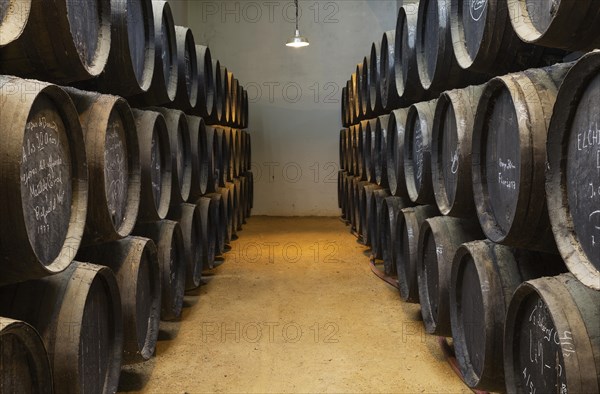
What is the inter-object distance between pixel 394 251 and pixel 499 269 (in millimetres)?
2379

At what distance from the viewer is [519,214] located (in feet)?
6.77

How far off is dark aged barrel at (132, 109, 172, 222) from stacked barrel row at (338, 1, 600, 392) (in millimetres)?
1715

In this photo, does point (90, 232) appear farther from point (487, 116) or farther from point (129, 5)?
point (487, 116)

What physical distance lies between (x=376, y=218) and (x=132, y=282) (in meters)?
3.57

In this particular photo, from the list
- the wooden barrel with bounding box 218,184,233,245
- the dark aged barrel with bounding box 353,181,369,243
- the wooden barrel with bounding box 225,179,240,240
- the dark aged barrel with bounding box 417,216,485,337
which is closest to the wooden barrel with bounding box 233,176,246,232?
the wooden barrel with bounding box 225,179,240,240

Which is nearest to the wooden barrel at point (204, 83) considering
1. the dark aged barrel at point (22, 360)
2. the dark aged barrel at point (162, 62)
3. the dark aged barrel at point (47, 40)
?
the dark aged barrel at point (162, 62)

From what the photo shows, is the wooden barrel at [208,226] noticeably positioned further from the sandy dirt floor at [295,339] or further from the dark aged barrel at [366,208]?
the dark aged barrel at [366,208]

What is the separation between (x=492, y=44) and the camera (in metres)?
2.58

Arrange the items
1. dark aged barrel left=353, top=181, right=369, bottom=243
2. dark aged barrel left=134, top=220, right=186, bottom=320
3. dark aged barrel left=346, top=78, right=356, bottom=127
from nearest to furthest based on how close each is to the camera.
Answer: dark aged barrel left=134, top=220, right=186, bottom=320 < dark aged barrel left=353, top=181, right=369, bottom=243 < dark aged barrel left=346, top=78, right=356, bottom=127

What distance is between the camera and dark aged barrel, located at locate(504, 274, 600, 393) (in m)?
1.55

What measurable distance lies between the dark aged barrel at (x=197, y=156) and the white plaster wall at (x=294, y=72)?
546 centimetres

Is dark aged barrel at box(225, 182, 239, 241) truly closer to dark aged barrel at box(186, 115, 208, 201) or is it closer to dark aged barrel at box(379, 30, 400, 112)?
dark aged barrel at box(186, 115, 208, 201)

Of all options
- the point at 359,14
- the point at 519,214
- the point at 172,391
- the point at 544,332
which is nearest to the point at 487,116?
the point at 519,214

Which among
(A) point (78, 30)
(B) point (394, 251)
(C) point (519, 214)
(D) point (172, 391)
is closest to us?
(C) point (519, 214)
